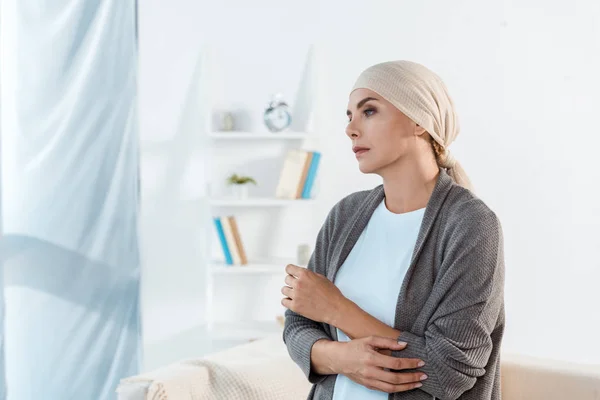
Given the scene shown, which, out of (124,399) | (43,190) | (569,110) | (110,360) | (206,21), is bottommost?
(110,360)

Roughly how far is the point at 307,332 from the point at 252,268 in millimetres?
2224

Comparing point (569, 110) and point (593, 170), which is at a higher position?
point (569, 110)

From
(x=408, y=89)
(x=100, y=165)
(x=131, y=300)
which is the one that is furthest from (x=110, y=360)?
(x=408, y=89)

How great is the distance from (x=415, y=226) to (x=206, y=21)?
2.75 m

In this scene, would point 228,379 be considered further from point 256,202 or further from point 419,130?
point 256,202

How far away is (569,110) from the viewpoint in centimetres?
371

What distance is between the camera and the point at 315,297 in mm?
1425

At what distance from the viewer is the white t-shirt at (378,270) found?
145cm

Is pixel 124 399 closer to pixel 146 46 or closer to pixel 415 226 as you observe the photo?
pixel 415 226

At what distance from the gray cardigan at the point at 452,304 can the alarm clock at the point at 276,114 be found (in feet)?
7.68

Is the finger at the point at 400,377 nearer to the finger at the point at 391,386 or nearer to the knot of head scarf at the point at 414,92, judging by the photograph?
the finger at the point at 391,386

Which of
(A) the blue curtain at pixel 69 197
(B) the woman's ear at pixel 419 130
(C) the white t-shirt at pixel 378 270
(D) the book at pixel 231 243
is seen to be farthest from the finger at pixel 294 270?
(D) the book at pixel 231 243

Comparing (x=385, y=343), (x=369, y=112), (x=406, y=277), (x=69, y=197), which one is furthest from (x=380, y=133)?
(x=69, y=197)

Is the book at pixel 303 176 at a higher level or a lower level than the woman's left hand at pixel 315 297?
lower
